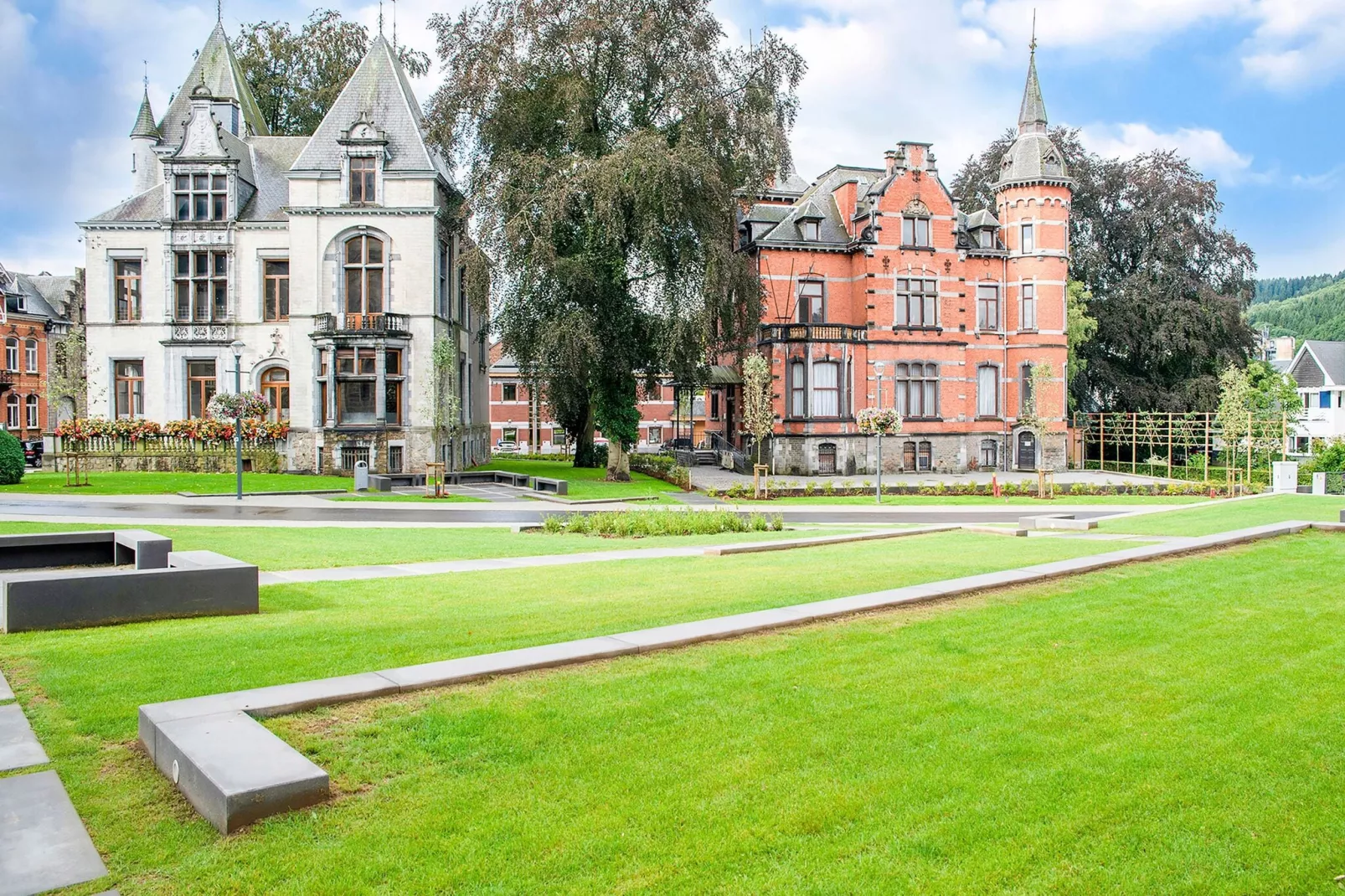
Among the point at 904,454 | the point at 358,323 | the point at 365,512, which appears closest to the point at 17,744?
the point at 365,512

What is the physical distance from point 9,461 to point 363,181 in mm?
17051

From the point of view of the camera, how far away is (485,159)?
4156 centimetres

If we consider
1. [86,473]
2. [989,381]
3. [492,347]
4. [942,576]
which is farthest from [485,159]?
[492,347]

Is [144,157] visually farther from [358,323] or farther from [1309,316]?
[1309,316]

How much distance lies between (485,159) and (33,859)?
4061 cm

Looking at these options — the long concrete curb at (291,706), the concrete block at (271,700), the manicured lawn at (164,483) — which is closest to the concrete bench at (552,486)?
the manicured lawn at (164,483)

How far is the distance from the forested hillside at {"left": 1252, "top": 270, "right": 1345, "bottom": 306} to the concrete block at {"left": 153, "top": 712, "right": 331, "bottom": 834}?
615 ft

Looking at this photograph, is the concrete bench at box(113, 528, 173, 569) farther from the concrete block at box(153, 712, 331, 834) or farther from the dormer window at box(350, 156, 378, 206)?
the dormer window at box(350, 156, 378, 206)

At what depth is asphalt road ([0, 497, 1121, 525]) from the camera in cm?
2225

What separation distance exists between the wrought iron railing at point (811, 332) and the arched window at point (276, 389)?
22.2m

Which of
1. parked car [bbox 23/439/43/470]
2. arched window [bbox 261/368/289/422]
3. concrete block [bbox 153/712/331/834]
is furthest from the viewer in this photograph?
parked car [bbox 23/439/43/470]

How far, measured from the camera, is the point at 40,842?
13.9ft

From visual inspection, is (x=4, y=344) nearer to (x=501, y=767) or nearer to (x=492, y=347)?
(x=492, y=347)

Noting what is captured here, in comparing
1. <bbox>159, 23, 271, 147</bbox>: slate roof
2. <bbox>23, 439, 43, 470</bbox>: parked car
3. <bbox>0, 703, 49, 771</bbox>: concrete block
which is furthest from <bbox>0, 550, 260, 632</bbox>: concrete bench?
<bbox>159, 23, 271, 147</bbox>: slate roof
